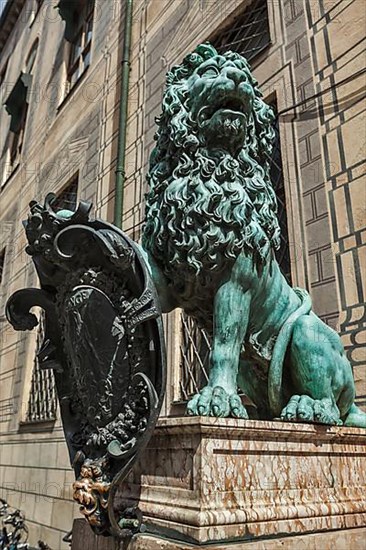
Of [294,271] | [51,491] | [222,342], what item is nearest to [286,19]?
[294,271]

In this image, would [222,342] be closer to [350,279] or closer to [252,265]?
[252,265]

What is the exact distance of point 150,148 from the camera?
5516 mm

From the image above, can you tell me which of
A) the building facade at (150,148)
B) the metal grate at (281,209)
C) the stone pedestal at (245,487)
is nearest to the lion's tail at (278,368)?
the stone pedestal at (245,487)

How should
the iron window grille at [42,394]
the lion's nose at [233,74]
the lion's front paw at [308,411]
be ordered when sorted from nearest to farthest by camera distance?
1. the lion's front paw at [308,411]
2. the lion's nose at [233,74]
3. the iron window grille at [42,394]

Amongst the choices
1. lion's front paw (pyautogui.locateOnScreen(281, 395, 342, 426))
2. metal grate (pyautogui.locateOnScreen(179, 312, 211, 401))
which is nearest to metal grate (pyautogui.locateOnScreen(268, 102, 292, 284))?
metal grate (pyautogui.locateOnScreen(179, 312, 211, 401))

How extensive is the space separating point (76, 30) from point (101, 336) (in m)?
9.13

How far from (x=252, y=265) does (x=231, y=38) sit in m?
4.05

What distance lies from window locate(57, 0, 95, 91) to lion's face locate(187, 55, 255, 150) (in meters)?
7.58

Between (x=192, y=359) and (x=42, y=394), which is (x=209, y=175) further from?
(x=42, y=394)

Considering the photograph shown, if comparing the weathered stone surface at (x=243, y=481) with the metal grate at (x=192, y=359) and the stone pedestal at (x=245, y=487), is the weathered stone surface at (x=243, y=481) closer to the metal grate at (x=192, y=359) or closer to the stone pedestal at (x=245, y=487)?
the stone pedestal at (x=245, y=487)

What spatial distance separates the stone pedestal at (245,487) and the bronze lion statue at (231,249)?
15 cm

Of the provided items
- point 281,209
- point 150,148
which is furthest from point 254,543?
point 150,148

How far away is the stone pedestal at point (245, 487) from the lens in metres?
1.16

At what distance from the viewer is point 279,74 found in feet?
12.8
